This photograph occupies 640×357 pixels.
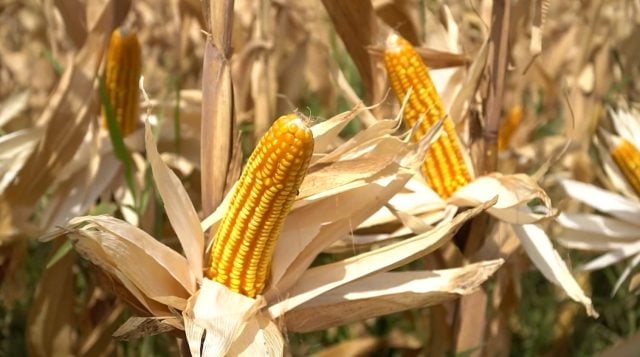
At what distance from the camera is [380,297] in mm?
974

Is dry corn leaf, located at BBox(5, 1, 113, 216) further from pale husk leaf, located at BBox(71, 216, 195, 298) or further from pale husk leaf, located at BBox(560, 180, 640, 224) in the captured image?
pale husk leaf, located at BBox(560, 180, 640, 224)

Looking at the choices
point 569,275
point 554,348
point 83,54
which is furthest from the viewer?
point 554,348

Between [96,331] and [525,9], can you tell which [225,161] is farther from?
[525,9]

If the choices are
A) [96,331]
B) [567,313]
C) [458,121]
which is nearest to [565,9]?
[567,313]

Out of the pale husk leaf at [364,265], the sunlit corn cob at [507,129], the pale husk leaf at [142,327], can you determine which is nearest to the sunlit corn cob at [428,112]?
the pale husk leaf at [364,265]

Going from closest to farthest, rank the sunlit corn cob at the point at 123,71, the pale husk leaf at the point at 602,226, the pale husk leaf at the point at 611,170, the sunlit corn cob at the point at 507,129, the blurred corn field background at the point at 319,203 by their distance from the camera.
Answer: the blurred corn field background at the point at 319,203
the sunlit corn cob at the point at 123,71
the pale husk leaf at the point at 602,226
the pale husk leaf at the point at 611,170
the sunlit corn cob at the point at 507,129

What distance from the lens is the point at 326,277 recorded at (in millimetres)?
981

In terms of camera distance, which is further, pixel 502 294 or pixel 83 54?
pixel 502 294

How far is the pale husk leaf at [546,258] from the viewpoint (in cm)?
115

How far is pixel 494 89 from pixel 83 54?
611mm

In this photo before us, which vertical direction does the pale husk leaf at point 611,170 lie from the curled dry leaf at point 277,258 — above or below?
below

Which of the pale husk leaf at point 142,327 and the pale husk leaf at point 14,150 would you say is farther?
the pale husk leaf at point 14,150

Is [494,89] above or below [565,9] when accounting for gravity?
above

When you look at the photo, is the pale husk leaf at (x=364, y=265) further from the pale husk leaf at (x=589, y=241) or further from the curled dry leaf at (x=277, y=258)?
the pale husk leaf at (x=589, y=241)
